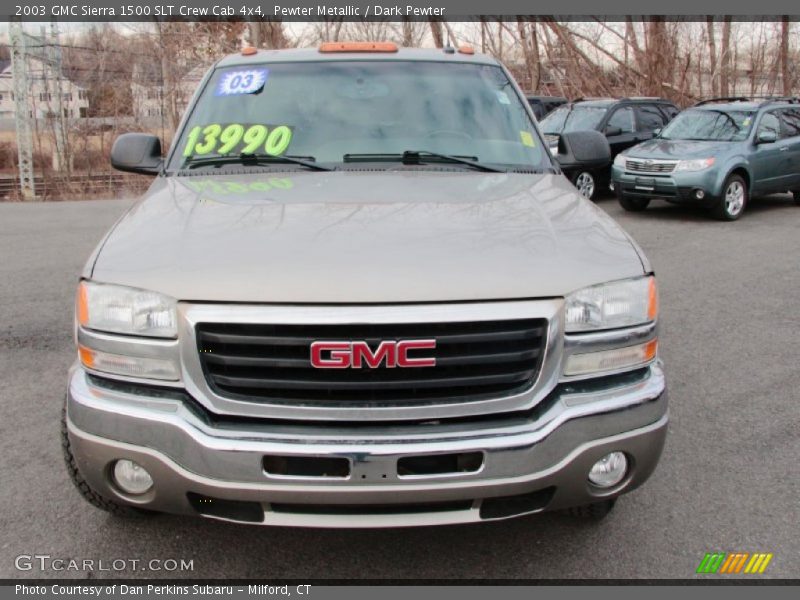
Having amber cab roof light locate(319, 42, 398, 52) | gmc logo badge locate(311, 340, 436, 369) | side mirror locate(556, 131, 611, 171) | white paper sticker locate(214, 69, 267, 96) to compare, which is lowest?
gmc logo badge locate(311, 340, 436, 369)

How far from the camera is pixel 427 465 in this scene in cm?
232

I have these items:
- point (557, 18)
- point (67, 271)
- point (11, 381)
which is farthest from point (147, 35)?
point (11, 381)

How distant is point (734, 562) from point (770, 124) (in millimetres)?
11161

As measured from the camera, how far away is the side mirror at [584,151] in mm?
4297

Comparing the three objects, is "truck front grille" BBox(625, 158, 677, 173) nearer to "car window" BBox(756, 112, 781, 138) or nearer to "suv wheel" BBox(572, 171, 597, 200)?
"suv wheel" BBox(572, 171, 597, 200)

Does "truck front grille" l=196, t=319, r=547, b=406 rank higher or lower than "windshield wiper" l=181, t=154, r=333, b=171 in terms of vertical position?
lower

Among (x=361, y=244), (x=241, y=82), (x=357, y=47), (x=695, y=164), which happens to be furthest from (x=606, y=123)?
(x=361, y=244)

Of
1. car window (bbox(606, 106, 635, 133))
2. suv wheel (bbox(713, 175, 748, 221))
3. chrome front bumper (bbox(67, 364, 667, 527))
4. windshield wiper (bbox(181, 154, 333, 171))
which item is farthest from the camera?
car window (bbox(606, 106, 635, 133))

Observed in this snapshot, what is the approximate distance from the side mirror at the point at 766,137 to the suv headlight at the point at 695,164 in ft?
3.97

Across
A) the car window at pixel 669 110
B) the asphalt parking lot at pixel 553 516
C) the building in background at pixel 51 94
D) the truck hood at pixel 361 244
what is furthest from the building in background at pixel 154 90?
the truck hood at pixel 361 244

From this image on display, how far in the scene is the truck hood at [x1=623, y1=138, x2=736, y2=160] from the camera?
11461 mm

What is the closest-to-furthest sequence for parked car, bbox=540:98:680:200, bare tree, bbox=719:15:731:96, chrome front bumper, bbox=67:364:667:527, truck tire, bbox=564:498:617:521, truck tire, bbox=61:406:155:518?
chrome front bumper, bbox=67:364:667:527, truck tire, bbox=61:406:155:518, truck tire, bbox=564:498:617:521, parked car, bbox=540:98:680:200, bare tree, bbox=719:15:731:96

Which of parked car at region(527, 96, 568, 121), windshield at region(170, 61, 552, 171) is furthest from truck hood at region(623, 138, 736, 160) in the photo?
windshield at region(170, 61, 552, 171)
